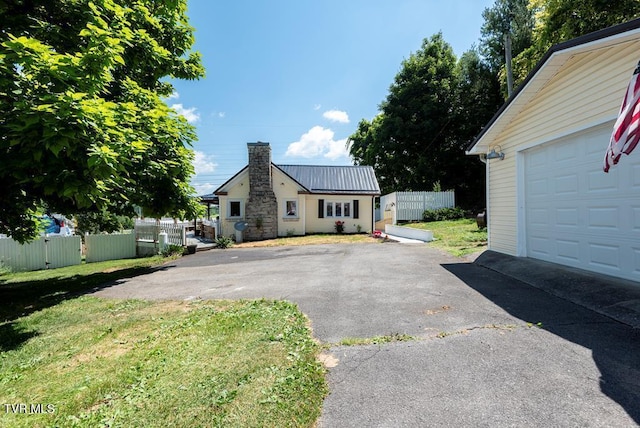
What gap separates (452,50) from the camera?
3064cm

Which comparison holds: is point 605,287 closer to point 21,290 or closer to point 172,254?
point 21,290

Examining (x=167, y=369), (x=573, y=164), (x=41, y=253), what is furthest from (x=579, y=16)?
(x=41, y=253)

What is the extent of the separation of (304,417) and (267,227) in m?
16.8

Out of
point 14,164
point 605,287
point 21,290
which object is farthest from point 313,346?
point 21,290

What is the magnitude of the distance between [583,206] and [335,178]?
16818mm

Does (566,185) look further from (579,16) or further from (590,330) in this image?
(579,16)

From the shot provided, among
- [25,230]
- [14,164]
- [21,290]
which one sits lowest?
[21,290]

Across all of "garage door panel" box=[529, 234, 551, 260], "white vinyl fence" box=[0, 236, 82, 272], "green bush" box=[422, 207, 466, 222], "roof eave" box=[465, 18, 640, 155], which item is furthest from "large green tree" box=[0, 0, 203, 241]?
"green bush" box=[422, 207, 466, 222]

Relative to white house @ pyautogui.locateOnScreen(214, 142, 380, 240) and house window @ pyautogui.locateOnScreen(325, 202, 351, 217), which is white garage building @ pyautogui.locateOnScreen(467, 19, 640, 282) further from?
house window @ pyautogui.locateOnScreen(325, 202, 351, 217)

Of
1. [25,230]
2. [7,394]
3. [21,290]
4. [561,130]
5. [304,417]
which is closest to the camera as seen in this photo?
[304,417]

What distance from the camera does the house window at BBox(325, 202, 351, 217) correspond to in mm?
20641

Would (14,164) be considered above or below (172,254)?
above

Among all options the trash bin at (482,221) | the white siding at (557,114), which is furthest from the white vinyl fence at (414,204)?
the white siding at (557,114)

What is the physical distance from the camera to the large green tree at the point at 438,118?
28.0 metres
